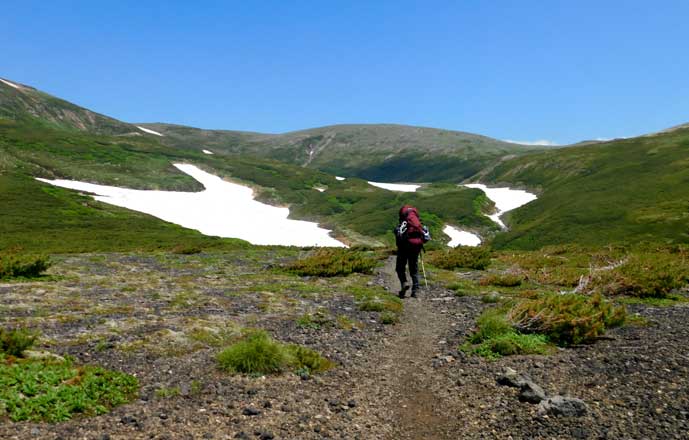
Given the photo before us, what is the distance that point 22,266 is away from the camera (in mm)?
19484

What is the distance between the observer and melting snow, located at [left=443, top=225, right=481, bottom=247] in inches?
2923

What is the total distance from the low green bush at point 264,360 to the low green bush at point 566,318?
562 cm

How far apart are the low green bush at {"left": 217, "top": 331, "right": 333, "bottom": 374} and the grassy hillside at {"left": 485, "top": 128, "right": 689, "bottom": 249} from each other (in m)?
58.5

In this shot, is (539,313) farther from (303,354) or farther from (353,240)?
(353,240)

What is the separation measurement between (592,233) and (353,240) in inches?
1354

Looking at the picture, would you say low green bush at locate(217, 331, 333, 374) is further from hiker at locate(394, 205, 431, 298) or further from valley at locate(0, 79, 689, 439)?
hiker at locate(394, 205, 431, 298)

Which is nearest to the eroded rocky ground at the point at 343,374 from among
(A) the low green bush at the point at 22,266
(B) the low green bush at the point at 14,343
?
(B) the low green bush at the point at 14,343

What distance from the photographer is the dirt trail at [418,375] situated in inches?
281

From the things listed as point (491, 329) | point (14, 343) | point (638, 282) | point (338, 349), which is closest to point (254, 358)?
point (338, 349)

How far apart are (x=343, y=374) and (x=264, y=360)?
1.65 meters

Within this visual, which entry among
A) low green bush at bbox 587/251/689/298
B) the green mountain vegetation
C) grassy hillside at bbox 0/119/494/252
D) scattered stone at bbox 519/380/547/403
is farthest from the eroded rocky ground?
the green mountain vegetation

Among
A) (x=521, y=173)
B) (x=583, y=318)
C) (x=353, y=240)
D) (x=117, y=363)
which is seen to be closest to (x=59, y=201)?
(x=353, y=240)

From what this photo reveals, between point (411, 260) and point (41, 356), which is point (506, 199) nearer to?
point (411, 260)

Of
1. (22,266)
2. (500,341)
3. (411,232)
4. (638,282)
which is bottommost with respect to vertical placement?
(22,266)
